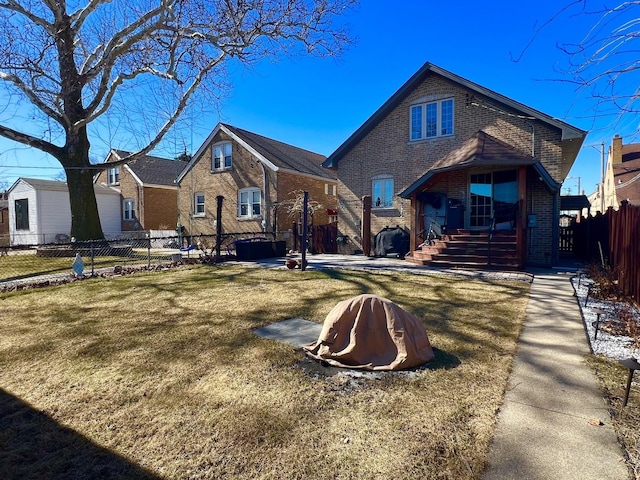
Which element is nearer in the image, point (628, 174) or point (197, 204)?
point (197, 204)

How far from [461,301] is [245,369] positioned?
188 inches

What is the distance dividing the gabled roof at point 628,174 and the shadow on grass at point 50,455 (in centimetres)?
3042

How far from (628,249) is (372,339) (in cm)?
597

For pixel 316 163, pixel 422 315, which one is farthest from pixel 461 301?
pixel 316 163

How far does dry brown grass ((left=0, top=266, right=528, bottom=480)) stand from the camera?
2330mm

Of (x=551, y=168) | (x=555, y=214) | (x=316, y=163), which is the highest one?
(x=316, y=163)

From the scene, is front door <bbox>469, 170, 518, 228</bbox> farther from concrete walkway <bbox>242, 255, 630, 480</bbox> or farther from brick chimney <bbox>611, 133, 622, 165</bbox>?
brick chimney <bbox>611, 133, 622, 165</bbox>

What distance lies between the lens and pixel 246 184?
2136cm

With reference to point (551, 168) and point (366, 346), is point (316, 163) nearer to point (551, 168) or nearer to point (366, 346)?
point (551, 168)

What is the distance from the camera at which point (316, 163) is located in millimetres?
26312

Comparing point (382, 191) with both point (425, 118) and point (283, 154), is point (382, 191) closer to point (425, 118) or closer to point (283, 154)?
point (425, 118)

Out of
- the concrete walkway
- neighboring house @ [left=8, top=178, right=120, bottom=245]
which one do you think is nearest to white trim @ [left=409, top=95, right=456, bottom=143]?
the concrete walkway

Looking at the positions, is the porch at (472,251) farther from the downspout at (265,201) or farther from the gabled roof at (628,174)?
the gabled roof at (628,174)

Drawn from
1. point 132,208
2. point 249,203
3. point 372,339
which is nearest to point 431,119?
point 249,203
